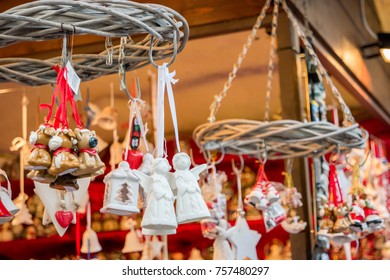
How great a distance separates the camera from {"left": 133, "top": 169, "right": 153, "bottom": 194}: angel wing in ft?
4.35

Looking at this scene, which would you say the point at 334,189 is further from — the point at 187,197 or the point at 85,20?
the point at 85,20

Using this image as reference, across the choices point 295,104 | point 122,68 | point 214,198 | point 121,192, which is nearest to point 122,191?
point 121,192

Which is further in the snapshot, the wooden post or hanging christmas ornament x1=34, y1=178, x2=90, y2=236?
the wooden post

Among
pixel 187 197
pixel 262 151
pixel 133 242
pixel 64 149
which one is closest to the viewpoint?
pixel 64 149

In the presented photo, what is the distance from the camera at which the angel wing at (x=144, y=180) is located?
4.35 feet

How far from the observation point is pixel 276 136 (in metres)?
2.19

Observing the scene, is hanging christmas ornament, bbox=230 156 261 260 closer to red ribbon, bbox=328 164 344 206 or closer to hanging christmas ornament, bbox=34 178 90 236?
red ribbon, bbox=328 164 344 206

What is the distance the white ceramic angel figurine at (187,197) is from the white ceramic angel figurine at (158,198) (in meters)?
0.02

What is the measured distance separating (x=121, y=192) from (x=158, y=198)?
73 millimetres

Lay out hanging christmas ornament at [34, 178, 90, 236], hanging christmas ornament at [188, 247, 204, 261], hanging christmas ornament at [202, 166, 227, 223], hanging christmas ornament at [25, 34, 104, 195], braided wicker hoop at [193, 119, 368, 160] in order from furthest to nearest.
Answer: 1. hanging christmas ornament at [188, 247, 204, 261]
2. hanging christmas ornament at [202, 166, 227, 223]
3. braided wicker hoop at [193, 119, 368, 160]
4. hanging christmas ornament at [34, 178, 90, 236]
5. hanging christmas ornament at [25, 34, 104, 195]

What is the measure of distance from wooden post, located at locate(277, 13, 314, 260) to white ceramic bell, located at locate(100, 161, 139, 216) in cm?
138

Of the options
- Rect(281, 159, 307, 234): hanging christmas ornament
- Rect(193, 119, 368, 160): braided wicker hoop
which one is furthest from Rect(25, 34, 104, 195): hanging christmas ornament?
Rect(281, 159, 307, 234): hanging christmas ornament

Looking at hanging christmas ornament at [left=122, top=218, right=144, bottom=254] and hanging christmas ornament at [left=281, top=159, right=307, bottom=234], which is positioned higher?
hanging christmas ornament at [left=281, top=159, right=307, bottom=234]
